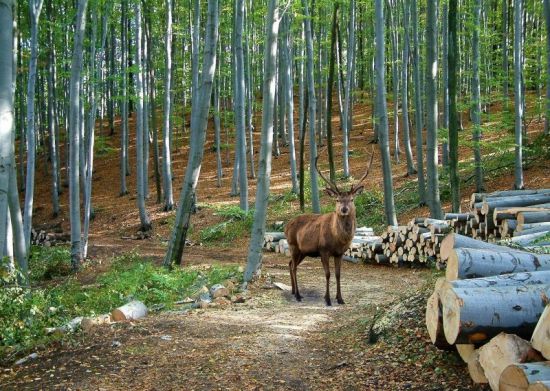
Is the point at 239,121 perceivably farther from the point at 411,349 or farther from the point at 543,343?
the point at 543,343

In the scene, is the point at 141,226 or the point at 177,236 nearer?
the point at 177,236

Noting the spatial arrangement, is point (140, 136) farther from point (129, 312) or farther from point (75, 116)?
point (129, 312)

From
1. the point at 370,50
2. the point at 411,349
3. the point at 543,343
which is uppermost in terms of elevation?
the point at 370,50

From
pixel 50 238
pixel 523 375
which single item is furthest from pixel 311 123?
pixel 523 375

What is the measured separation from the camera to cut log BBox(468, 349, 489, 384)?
12.8ft

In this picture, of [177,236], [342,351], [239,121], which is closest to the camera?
[342,351]

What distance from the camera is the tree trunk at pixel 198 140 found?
1076 cm

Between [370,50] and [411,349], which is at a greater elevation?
[370,50]

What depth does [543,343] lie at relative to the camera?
11.0 ft

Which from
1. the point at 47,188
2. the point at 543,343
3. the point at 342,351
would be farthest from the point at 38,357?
the point at 47,188

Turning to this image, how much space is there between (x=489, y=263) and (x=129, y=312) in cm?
500

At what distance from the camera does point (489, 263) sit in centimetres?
464

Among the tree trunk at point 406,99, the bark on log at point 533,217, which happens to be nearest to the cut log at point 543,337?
the bark on log at point 533,217

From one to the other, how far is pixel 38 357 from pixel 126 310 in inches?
61.4
